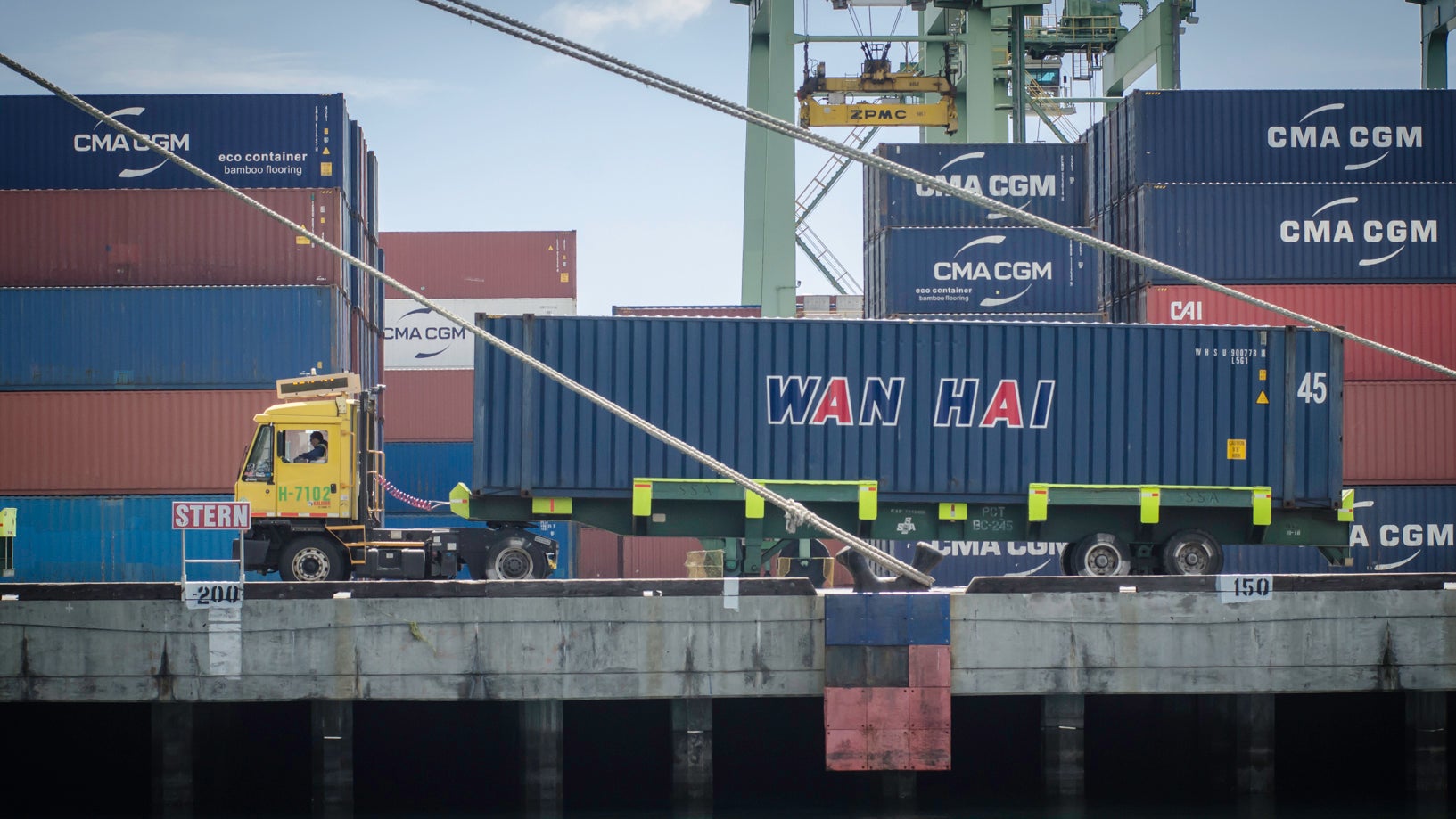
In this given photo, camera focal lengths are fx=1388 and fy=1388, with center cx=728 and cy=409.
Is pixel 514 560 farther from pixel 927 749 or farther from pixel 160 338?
pixel 160 338

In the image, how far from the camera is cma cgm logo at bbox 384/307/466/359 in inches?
1484

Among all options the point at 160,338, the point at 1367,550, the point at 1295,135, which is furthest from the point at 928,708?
the point at 160,338

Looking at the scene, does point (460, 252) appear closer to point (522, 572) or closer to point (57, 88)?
point (522, 572)

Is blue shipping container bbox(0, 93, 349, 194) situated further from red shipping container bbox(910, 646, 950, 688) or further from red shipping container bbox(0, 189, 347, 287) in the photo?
red shipping container bbox(910, 646, 950, 688)

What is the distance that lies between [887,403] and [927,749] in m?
5.37

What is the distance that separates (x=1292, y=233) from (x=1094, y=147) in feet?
15.9

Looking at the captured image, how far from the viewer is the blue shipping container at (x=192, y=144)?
27.1m

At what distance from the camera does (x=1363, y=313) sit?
26125mm

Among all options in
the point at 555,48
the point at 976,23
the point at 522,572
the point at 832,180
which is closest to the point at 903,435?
the point at 522,572

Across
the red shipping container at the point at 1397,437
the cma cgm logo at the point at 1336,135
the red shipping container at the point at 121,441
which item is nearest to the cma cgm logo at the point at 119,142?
the red shipping container at the point at 121,441

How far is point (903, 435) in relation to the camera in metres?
19.7

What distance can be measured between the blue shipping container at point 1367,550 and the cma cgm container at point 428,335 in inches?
655

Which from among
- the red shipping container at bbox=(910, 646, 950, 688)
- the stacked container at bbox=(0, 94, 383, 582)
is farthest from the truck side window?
the red shipping container at bbox=(910, 646, 950, 688)

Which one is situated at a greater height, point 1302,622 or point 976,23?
point 976,23
